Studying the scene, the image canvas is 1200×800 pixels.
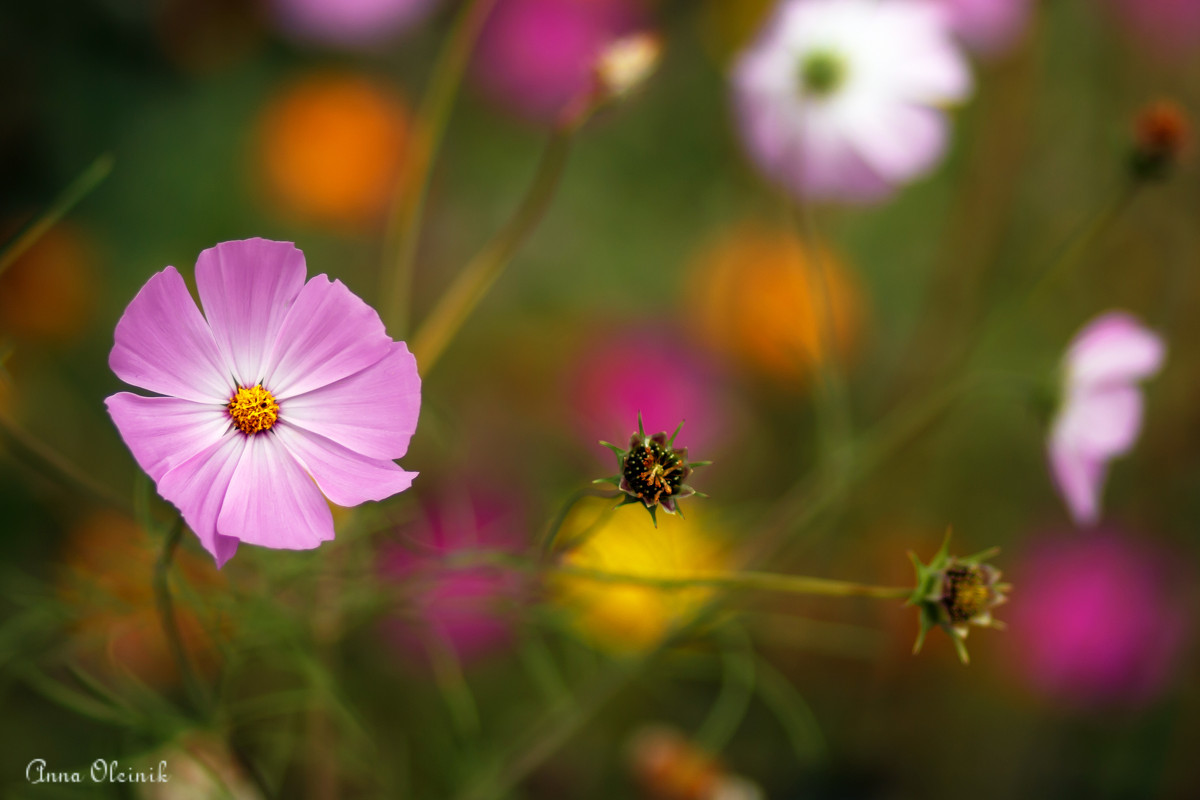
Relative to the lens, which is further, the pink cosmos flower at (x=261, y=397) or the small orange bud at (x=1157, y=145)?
the small orange bud at (x=1157, y=145)

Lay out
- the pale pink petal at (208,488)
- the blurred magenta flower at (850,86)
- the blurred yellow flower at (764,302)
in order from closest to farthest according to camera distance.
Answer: the pale pink petal at (208,488) < the blurred magenta flower at (850,86) < the blurred yellow flower at (764,302)

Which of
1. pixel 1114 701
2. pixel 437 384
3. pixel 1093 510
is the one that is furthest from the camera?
pixel 437 384

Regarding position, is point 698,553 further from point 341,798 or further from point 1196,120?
point 1196,120

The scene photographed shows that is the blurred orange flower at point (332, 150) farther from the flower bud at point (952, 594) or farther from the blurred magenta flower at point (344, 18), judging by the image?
the flower bud at point (952, 594)

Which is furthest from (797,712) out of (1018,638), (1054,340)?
(1054,340)

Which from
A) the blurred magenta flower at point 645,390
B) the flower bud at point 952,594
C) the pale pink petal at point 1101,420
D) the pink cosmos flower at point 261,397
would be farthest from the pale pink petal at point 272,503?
the blurred magenta flower at point 645,390
